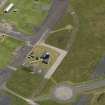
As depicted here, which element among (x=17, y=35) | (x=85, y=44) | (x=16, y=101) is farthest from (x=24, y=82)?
(x=85, y=44)

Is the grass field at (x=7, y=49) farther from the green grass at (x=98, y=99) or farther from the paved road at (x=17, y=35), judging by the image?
the green grass at (x=98, y=99)

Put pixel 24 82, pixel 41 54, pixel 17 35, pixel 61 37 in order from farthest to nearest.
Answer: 1. pixel 17 35
2. pixel 61 37
3. pixel 41 54
4. pixel 24 82

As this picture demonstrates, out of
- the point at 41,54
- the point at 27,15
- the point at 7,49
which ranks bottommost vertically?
the point at 41,54

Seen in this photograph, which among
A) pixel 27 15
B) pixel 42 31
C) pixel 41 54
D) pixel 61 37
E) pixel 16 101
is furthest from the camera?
pixel 27 15

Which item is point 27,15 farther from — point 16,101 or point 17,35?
point 16,101

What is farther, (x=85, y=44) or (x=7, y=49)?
(x=7, y=49)

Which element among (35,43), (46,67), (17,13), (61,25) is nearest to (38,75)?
(46,67)
